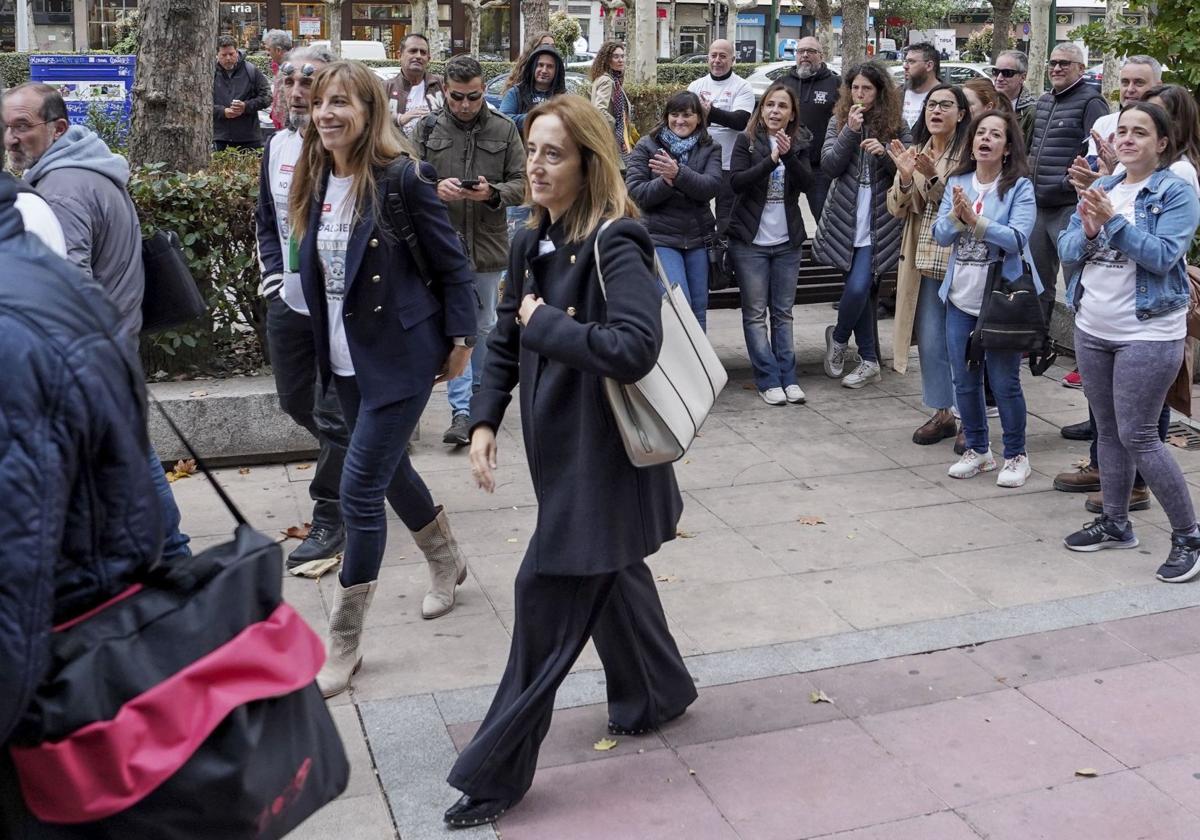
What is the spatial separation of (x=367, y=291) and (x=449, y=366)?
1.28 ft

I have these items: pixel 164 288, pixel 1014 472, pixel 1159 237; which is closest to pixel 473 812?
pixel 164 288

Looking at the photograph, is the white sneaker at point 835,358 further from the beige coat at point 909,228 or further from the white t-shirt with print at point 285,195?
the white t-shirt with print at point 285,195

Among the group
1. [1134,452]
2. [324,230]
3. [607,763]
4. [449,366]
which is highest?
[324,230]

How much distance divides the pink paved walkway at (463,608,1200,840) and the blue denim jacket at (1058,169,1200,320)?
1.43 meters

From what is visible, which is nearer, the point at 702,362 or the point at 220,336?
the point at 702,362

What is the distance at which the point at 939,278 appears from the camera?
7387 millimetres

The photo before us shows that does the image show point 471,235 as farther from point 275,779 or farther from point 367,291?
point 275,779

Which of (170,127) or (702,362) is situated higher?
(170,127)

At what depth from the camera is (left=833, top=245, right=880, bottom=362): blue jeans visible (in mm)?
8656

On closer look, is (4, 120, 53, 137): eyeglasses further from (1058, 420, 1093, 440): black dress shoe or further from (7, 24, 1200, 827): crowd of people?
(1058, 420, 1093, 440): black dress shoe

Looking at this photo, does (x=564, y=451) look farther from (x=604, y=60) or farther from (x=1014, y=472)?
(x=604, y=60)

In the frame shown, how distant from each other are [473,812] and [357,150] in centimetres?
214

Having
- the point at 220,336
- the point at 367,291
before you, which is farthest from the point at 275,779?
the point at 220,336

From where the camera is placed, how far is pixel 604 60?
10.4 m
